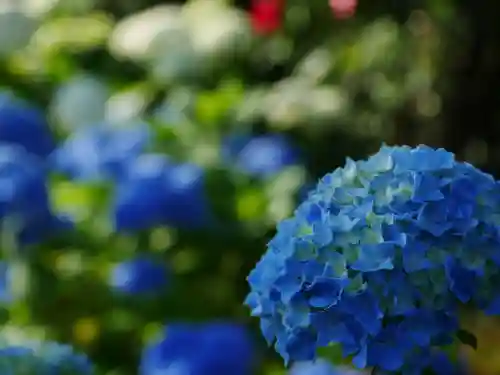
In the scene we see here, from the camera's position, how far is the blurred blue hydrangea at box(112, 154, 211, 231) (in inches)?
85.5

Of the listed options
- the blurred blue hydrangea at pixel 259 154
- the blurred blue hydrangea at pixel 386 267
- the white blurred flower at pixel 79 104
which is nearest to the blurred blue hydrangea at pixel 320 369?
the blurred blue hydrangea at pixel 386 267

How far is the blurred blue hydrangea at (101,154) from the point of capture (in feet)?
7.96

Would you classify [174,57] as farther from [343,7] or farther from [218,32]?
[343,7]

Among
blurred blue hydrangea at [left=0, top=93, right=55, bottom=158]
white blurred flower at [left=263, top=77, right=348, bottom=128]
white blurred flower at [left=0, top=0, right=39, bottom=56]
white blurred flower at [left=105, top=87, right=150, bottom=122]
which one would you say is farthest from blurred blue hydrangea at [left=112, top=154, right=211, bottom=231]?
white blurred flower at [left=0, top=0, right=39, bottom=56]

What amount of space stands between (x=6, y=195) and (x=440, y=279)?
1233 millimetres

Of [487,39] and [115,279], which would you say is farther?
[487,39]

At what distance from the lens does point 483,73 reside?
12.7 ft

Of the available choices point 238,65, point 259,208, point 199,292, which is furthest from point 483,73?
point 199,292

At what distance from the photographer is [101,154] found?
2.46 m

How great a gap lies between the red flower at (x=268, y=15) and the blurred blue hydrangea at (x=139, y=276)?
145cm

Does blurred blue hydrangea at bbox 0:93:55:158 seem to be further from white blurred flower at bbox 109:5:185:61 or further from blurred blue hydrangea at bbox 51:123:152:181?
white blurred flower at bbox 109:5:185:61

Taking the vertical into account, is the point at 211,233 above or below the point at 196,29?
above

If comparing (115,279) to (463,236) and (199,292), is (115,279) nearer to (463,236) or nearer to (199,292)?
(199,292)

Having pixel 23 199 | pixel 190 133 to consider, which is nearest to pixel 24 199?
pixel 23 199
